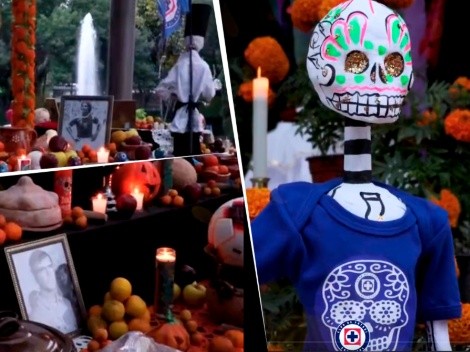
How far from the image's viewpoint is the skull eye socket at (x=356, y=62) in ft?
5.20

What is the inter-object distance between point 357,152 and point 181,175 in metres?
0.33

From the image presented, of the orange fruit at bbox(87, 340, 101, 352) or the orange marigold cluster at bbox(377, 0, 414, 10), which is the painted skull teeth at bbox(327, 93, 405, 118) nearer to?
the orange marigold cluster at bbox(377, 0, 414, 10)

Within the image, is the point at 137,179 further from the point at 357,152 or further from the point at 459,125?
the point at 459,125

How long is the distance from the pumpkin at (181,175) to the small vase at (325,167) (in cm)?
41

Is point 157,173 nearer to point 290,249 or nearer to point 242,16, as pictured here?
point 290,249

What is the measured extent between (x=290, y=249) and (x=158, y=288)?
0.81ft

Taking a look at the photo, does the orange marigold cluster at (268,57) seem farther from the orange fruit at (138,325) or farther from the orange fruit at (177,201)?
the orange fruit at (138,325)

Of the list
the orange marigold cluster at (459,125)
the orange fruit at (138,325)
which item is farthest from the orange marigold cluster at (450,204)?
the orange fruit at (138,325)

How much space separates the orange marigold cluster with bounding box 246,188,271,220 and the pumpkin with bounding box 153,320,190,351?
29 centimetres

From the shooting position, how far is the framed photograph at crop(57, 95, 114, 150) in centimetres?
148

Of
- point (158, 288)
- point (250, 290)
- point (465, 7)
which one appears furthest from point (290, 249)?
point (465, 7)

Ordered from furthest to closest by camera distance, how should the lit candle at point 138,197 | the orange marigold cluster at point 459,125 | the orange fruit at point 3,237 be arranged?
1. the orange marigold cluster at point 459,125
2. the lit candle at point 138,197
3. the orange fruit at point 3,237

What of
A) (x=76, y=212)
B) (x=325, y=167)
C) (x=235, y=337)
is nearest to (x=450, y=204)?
(x=325, y=167)

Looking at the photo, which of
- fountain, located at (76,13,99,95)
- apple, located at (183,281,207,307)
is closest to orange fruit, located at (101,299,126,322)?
apple, located at (183,281,207,307)
